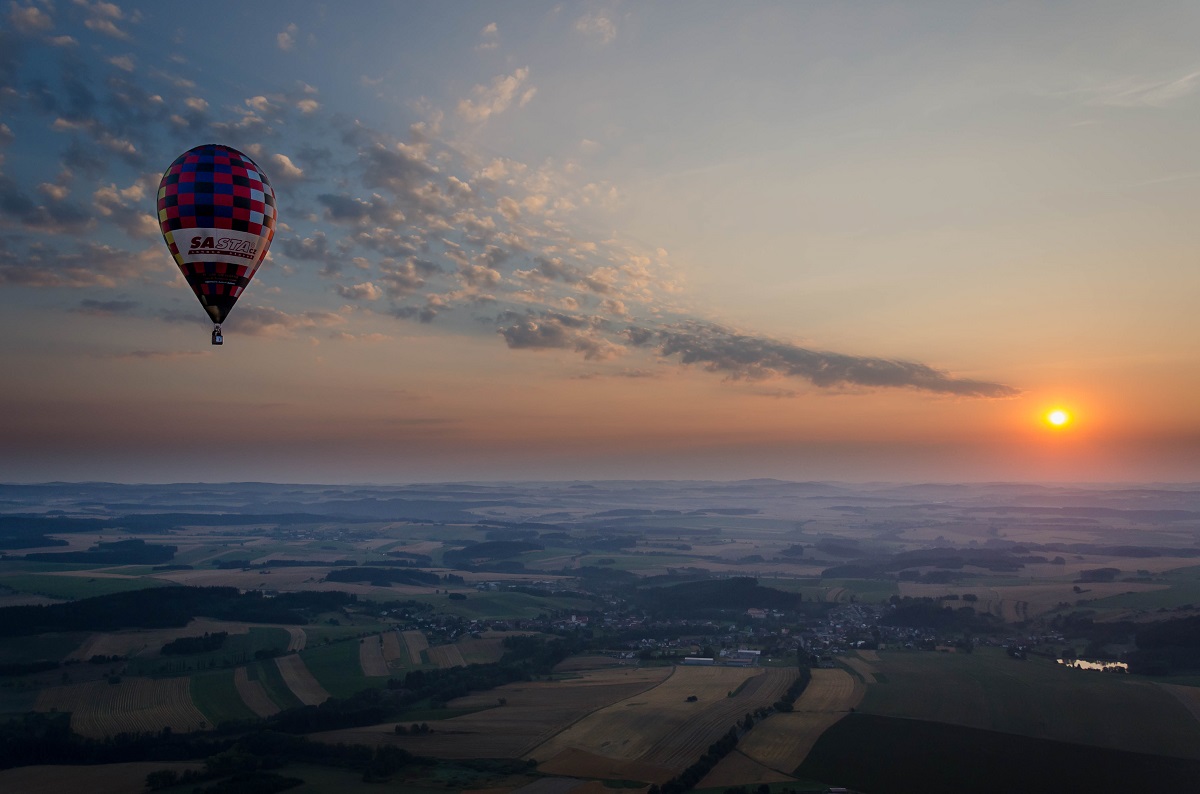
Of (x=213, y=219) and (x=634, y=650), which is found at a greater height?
(x=213, y=219)

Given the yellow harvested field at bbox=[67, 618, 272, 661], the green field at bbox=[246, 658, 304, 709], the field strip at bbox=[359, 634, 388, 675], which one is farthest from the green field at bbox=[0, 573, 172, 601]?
the green field at bbox=[246, 658, 304, 709]

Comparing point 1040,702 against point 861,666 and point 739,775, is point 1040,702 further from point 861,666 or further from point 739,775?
point 739,775

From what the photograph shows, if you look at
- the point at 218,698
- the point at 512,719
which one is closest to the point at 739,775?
the point at 512,719

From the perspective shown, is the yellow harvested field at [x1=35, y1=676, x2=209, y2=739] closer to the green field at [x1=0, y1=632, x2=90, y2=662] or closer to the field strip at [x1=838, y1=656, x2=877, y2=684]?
the green field at [x1=0, y1=632, x2=90, y2=662]

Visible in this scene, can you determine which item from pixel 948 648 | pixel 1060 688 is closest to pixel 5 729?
pixel 1060 688

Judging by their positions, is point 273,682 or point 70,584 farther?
point 70,584

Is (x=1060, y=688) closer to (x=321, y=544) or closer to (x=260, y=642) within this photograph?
(x=260, y=642)
